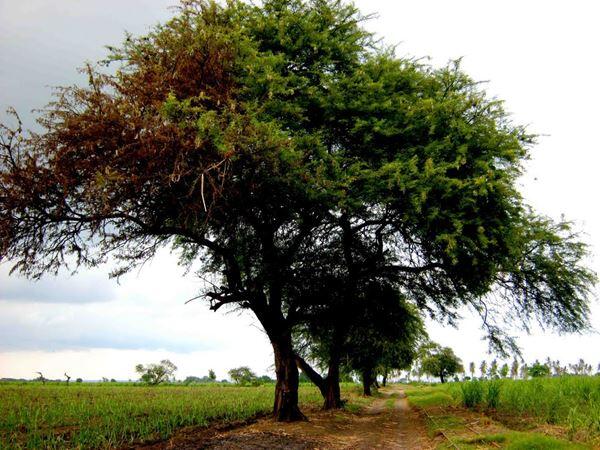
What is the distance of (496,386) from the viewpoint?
20.7 meters

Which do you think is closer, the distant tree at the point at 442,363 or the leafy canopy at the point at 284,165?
the leafy canopy at the point at 284,165

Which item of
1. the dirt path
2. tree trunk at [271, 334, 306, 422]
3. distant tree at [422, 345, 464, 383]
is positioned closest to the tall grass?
the dirt path

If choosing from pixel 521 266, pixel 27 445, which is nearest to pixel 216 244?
pixel 27 445

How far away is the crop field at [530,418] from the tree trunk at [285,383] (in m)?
Result: 5.34

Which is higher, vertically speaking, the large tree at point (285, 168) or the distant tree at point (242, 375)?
the large tree at point (285, 168)

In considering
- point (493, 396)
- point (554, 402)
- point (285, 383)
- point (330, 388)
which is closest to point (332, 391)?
point (330, 388)

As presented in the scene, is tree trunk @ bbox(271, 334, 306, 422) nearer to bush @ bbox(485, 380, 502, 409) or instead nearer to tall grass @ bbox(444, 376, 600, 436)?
bush @ bbox(485, 380, 502, 409)

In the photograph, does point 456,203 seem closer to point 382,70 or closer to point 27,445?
point 382,70

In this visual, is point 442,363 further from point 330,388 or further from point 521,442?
point 521,442

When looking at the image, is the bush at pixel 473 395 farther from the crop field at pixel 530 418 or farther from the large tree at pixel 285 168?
the large tree at pixel 285 168

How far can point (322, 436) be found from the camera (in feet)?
52.6

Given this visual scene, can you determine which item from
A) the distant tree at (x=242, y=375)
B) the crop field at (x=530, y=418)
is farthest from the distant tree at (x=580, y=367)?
the distant tree at (x=242, y=375)

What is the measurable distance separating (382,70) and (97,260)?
12.4 m

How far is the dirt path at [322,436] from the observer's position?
12.9 meters
